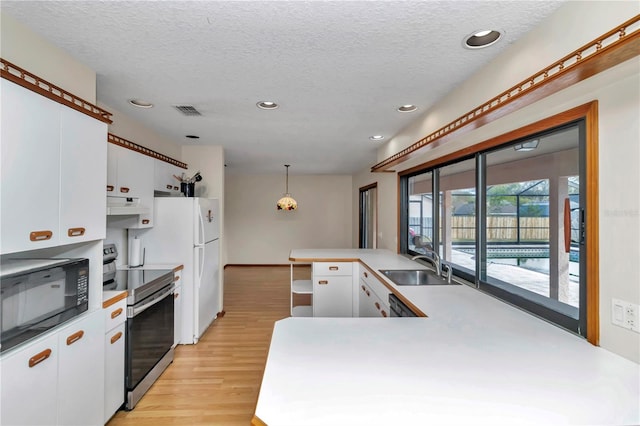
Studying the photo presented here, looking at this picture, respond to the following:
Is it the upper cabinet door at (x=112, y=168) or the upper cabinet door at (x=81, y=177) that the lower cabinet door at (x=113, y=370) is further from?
the upper cabinet door at (x=112, y=168)

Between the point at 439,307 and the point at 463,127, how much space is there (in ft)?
3.70

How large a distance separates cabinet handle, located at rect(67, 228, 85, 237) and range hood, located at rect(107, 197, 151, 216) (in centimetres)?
68

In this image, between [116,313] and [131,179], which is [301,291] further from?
[131,179]

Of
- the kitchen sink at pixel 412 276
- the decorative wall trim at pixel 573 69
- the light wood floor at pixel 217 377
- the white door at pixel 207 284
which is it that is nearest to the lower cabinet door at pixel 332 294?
the light wood floor at pixel 217 377

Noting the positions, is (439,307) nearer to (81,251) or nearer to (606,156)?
(606,156)

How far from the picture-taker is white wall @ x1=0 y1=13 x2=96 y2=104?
1.47 m

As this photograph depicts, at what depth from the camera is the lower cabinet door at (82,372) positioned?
1.59 meters

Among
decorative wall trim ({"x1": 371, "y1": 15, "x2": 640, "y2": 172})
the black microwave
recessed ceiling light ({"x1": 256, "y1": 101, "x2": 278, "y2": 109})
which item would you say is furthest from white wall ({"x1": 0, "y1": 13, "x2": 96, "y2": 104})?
decorative wall trim ({"x1": 371, "y1": 15, "x2": 640, "y2": 172})

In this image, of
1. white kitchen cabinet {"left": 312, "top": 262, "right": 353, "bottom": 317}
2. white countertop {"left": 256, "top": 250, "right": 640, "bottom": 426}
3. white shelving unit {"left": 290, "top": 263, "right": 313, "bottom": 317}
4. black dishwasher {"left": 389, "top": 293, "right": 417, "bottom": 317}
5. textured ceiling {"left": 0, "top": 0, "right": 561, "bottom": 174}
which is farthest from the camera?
white shelving unit {"left": 290, "top": 263, "right": 313, "bottom": 317}

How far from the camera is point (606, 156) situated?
1.25 meters

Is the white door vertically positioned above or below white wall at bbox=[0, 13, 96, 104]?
below

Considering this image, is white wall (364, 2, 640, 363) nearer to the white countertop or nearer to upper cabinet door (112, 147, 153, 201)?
the white countertop

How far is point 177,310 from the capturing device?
3.23 metres

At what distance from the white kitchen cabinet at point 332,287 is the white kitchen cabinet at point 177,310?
5.03ft
